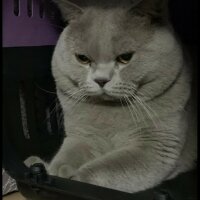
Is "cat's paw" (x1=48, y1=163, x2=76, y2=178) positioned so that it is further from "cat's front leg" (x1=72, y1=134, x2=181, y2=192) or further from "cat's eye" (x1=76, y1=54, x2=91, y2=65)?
"cat's eye" (x1=76, y1=54, x2=91, y2=65)

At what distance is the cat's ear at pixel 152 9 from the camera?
108 cm

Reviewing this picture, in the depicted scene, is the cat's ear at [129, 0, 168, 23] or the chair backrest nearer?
the cat's ear at [129, 0, 168, 23]

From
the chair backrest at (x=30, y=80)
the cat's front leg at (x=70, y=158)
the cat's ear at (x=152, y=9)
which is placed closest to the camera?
the cat's ear at (x=152, y=9)

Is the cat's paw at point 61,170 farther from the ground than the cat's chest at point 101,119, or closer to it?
closer to it

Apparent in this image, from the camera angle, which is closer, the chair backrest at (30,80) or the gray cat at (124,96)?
the gray cat at (124,96)

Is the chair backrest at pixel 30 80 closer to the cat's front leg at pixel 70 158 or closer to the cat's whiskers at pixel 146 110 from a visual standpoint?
the cat's front leg at pixel 70 158

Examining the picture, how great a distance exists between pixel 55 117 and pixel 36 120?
0.24 ft

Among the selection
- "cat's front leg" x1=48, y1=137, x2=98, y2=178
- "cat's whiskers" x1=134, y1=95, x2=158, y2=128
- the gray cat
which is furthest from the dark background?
"cat's front leg" x1=48, y1=137, x2=98, y2=178

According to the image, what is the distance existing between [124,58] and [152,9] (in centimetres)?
14

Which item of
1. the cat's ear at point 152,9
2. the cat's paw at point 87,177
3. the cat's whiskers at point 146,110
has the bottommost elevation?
the cat's paw at point 87,177

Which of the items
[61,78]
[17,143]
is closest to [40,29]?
[61,78]

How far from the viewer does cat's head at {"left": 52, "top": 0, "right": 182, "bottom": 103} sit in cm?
112

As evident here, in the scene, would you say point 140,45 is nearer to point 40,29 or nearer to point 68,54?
point 68,54

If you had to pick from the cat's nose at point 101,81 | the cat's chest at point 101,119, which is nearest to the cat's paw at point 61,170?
the cat's chest at point 101,119
